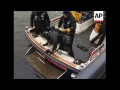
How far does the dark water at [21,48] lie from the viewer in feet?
17.7

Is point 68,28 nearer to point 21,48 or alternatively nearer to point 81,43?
point 81,43

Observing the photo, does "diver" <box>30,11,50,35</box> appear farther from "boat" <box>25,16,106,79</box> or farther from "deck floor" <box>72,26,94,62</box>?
"deck floor" <box>72,26,94,62</box>

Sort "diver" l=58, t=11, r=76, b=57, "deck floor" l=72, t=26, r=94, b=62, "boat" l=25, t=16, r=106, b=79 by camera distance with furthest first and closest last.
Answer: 1. "deck floor" l=72, t=26, r=94, b=62
2. "diver" l=58, t=11, r=76, b=57
3. "boat" l=25, t=16, r=106, b=79

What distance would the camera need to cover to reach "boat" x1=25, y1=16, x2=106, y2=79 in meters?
4.27

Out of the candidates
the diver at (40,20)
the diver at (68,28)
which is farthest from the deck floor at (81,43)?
the diver at (40,20)

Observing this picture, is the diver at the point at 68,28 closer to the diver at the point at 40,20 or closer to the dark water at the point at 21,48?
the diver at the point at 40,20

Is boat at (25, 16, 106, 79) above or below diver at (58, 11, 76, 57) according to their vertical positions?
below

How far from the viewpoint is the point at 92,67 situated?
3.84 ft

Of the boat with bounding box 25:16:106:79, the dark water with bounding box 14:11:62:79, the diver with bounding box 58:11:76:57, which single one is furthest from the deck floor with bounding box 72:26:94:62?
the dark water with bounding box 14:11:62:79

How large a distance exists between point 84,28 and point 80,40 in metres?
0.67

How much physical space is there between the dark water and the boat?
0.99ft

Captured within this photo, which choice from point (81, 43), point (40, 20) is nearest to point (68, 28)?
point (40, 20)

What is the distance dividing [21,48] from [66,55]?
2.58 m

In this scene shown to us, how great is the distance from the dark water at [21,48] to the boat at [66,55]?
0.99ft
